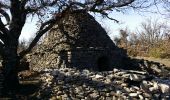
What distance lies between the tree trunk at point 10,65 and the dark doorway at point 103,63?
780cm

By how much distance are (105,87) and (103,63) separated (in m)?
10.2

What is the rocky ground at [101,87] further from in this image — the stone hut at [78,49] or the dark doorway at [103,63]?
the dark doorway at [103,63]

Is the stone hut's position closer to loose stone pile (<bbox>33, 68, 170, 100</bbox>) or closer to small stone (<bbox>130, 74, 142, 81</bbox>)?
loose stone pile (<bbox>33, 68, 170, 100</bbox>)

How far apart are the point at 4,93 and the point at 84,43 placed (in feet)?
26.9

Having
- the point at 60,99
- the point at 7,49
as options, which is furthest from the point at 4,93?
the point at 60,99

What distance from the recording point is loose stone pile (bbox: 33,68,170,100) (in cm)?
1491

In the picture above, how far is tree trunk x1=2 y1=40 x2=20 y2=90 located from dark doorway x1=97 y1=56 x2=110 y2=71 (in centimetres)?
780

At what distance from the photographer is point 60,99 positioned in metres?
16.0

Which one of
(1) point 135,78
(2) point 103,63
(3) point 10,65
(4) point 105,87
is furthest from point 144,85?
(2) point 103,63

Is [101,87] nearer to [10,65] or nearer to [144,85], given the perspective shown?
[144,85]

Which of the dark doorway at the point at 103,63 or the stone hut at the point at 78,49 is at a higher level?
the stone hut at the point at 78,49

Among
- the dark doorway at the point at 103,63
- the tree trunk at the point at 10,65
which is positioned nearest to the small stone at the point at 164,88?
the tree trunk at the point at 10,65

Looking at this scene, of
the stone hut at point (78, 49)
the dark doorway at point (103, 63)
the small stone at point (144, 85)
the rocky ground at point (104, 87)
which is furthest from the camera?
the dark doorway at point (103, 63)

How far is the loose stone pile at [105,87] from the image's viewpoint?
1491 cm
